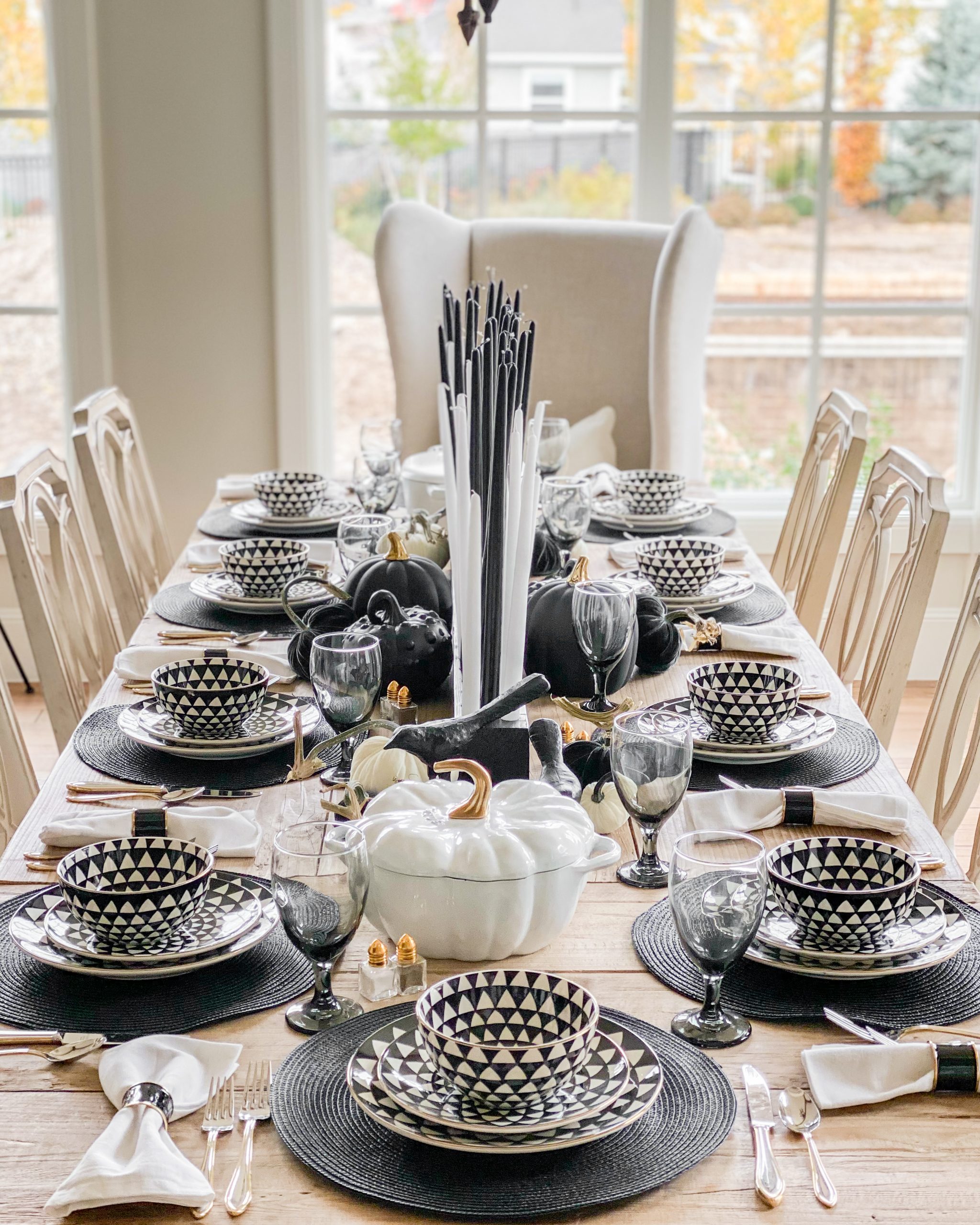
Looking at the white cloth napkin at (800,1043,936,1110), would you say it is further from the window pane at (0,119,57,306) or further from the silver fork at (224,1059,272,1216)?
the window pane at (0,119,57,306)

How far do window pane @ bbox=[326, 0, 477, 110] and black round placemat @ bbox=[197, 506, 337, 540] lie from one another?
1.80 meters

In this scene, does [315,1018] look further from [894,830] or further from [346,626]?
[346,626]

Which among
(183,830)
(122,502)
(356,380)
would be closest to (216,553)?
(122,502)

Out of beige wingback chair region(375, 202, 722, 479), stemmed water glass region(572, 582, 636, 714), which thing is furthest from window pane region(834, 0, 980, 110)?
stemmed water glass region(572, 582, 636, 714)

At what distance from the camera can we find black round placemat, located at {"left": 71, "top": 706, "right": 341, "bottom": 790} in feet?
4.69

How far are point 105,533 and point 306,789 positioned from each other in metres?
1.22

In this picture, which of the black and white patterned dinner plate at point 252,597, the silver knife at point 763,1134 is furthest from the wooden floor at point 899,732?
the silver knife at point 763,1134

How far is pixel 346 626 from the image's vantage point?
5.60ft

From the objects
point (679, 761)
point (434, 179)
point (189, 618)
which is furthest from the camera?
point (434, 179)

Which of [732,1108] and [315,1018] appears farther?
[315,1018]

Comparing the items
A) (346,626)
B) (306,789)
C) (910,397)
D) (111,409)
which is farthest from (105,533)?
(910,397)

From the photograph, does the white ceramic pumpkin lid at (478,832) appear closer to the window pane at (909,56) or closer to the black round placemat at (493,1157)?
the black round placemat at (493,1157)

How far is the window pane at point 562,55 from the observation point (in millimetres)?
3826

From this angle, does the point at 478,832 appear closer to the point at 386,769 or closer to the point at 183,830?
the point at 386,769
